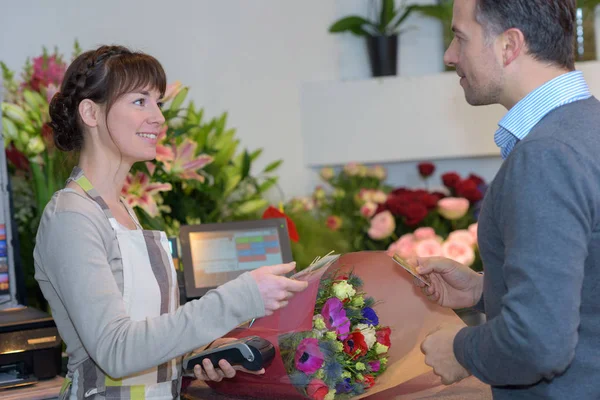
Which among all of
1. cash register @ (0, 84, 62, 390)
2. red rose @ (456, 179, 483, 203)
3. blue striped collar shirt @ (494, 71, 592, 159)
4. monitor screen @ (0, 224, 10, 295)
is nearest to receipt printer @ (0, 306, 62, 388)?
cash register @ (0, 84, 62, 390)

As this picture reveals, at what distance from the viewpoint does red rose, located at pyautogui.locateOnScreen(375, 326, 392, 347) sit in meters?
Result: 1.29

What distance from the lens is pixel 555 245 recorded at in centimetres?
93

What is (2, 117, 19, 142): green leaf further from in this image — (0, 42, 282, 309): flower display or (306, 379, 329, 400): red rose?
(306, 379, 329, 400): red rose

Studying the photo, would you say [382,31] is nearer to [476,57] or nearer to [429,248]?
[429,248]

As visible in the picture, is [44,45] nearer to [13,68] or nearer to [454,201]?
[13,68]

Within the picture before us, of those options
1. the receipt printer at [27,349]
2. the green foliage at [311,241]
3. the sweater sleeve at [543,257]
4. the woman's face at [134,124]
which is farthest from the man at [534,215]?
the green foliage at [311,241]

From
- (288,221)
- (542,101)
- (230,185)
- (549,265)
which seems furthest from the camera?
(230,185)

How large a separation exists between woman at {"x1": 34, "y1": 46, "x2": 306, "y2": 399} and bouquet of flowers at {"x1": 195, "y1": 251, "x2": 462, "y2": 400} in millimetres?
55

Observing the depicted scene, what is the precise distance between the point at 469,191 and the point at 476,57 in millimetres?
1538

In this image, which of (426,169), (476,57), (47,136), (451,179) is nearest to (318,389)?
(476,57)

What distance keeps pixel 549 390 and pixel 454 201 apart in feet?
5.02

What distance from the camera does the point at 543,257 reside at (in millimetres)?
936

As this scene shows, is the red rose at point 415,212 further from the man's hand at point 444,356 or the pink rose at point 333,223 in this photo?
the man's hand at point 444,356

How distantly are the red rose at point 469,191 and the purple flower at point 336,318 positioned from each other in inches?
58.3
